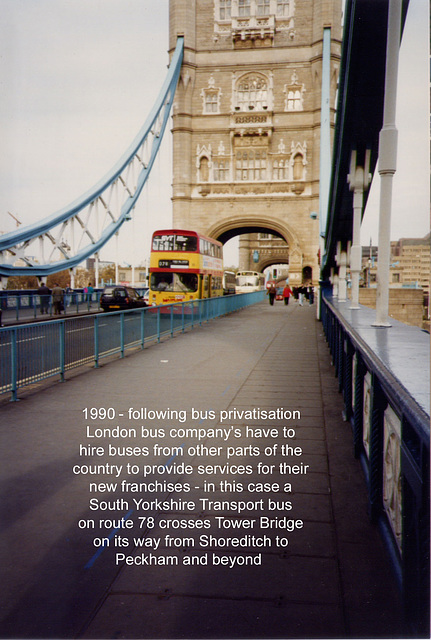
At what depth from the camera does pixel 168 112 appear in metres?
46.5

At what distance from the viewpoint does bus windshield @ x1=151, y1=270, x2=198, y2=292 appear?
21.0 m

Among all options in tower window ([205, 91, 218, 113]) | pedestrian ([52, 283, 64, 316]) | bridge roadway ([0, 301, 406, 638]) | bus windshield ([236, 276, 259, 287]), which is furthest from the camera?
bus windshield ([236, 276, 259, 287])

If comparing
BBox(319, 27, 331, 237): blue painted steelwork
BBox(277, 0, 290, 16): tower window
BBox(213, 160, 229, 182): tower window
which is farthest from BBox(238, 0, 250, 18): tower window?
BBox(213, 160, 229, 182): tower window

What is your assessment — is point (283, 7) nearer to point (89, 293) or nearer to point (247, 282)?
point (247, 282)

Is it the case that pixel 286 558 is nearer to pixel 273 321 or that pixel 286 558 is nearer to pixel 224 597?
pixel 224 597

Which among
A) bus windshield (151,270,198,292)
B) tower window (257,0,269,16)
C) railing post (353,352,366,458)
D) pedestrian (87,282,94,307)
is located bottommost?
railing post (353,352,366,458)

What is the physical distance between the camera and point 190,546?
3.09 metres

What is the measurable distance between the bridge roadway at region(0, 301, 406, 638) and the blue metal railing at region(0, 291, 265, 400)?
2.28 feet

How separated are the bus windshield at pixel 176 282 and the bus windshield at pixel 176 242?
3.07 ft

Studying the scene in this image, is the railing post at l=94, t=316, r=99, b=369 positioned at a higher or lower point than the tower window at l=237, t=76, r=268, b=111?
lower

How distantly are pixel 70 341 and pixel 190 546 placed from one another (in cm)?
567

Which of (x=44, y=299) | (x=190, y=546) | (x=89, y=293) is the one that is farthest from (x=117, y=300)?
(x=190, y=546)

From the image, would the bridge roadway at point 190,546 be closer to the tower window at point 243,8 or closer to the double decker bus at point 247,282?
the tower window at point 243,8

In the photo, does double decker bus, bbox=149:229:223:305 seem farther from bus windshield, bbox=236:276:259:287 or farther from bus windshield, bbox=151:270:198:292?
bus windshield, bbox=236:276:259:287
